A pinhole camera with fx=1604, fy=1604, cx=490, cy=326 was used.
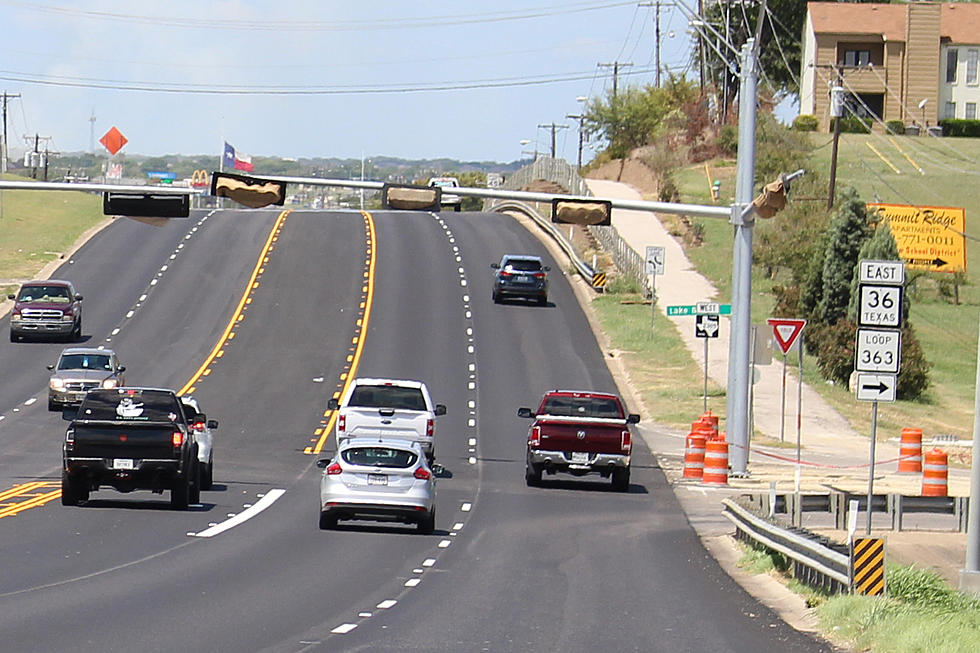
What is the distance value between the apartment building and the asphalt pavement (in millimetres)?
47543

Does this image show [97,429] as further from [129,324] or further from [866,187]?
[866,187]

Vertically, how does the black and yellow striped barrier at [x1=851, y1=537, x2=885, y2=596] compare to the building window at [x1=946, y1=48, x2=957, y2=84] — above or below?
below

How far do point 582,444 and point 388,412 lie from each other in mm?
3868

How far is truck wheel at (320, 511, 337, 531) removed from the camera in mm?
23656

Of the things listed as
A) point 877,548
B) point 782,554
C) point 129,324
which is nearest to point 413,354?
point 129,324

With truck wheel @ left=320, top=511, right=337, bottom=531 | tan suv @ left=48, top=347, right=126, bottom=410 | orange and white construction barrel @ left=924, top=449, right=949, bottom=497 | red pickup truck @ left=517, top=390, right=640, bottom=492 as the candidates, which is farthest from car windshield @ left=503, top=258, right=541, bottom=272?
→ truck wheel @ left=320, top=511, right=337, bottom=531

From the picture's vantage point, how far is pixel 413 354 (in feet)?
171

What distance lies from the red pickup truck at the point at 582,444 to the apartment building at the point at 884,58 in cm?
8154

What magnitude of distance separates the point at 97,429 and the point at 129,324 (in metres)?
33.5

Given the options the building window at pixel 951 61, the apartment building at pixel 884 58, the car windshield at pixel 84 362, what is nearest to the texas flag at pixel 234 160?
the apartment building at pixel 884 58

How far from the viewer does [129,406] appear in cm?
2497

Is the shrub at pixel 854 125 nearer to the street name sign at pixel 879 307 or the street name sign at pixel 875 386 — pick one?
the street name sign at pixel 875 386

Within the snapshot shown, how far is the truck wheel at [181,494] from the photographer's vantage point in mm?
25062

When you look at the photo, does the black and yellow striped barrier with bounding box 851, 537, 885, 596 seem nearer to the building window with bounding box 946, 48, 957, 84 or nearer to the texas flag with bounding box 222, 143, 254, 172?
the building window with bounding box 946, 48, 957, 84
